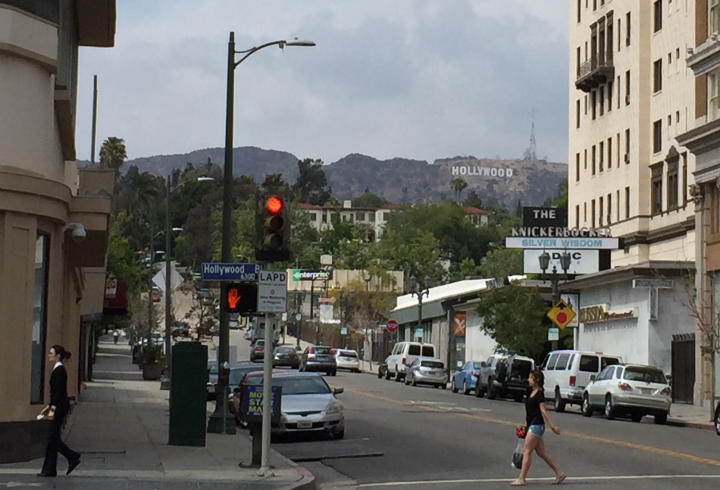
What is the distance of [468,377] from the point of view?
57750 mm

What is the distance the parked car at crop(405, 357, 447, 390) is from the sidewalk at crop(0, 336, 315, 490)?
30524mm

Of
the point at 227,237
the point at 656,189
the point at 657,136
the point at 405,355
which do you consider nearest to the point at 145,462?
the point at 227,237

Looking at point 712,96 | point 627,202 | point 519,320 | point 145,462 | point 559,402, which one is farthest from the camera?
point 627,202

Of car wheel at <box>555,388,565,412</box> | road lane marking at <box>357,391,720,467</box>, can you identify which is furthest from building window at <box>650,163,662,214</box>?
road lane marking at <box>357,391,720,467</box>

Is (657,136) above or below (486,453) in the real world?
above

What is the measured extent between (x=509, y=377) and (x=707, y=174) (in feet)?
35.6

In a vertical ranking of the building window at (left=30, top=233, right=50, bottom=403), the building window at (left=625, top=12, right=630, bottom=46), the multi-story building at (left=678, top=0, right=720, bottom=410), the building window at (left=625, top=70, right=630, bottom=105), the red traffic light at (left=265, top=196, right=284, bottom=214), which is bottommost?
the building window at (left=30, top=233, right=50, bottom=403)

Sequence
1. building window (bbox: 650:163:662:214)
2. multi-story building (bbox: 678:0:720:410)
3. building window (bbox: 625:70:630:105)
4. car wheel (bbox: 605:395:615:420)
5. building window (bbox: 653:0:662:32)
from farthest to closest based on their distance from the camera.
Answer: building window (bbox: 625:70:630:105)
building window (bbox: 653:0:662:32)
building window (bbox: 650:163:662:214)
multi-story building (bbox: 678:0:720:410)
car wheel (bbox: 605:395:615:420)

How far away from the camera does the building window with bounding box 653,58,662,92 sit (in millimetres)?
71875

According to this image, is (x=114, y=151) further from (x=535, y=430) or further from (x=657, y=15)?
(x=535, y=430)

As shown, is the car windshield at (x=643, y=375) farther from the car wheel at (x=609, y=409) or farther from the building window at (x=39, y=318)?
the building window at (x=39, y=318)

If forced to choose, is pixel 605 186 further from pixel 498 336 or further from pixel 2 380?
pixel 2 380

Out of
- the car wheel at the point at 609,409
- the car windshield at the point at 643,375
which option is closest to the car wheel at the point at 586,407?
Result: the car wheel at the point at 609,409

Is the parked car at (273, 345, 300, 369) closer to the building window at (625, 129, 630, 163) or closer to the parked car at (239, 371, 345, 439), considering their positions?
the building window at (625, 129, 630, 163)
